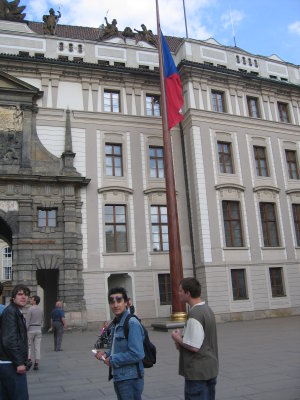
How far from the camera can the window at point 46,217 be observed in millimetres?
22277

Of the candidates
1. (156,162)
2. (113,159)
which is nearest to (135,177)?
(113,159)

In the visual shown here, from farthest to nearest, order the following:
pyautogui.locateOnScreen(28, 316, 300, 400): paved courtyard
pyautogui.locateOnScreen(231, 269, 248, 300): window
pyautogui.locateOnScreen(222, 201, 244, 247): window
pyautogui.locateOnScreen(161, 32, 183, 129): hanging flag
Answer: pyautogui.locateOnScreen(222, 201, 244, 247): window
pyautogui.locateOnScreen(231, 269, 248, 300): window
pyautogui.locateOnScreen(161, 32, 183, 129): hanging flag
pyautogui.locateOnScreen(28, 316, 300, 400): paved courtyard

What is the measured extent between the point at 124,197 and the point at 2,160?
279 inches

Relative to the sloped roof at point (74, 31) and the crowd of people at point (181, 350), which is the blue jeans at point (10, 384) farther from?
the sloped roof at point (74, 31)

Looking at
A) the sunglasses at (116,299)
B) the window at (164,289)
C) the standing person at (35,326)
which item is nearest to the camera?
the sunglasses at (116,299)

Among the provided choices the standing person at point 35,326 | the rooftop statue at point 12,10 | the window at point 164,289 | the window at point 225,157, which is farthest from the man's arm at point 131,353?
the rooftop statue at point 12,10

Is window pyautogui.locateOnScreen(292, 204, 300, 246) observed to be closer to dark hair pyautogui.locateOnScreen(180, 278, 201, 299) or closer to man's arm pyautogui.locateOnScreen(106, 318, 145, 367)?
dark hair pyautogui.locateOnScreen(180, 278, 201, 299)

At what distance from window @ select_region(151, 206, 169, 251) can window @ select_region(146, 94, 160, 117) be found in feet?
20.8

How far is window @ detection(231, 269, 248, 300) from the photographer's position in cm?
2388

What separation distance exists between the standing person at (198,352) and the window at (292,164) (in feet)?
83.9

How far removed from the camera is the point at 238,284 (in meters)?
24.1

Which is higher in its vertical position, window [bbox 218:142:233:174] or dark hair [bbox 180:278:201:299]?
window [bbox 218:142:233:174]

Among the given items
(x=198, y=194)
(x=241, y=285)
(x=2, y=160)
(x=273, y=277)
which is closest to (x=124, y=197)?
(x=198, y=194)

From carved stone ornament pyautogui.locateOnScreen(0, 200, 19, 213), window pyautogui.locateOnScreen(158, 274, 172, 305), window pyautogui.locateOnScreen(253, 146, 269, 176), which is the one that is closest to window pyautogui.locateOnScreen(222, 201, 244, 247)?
window pyautogui.locateOnScreen(253, 146, 269, 176)
